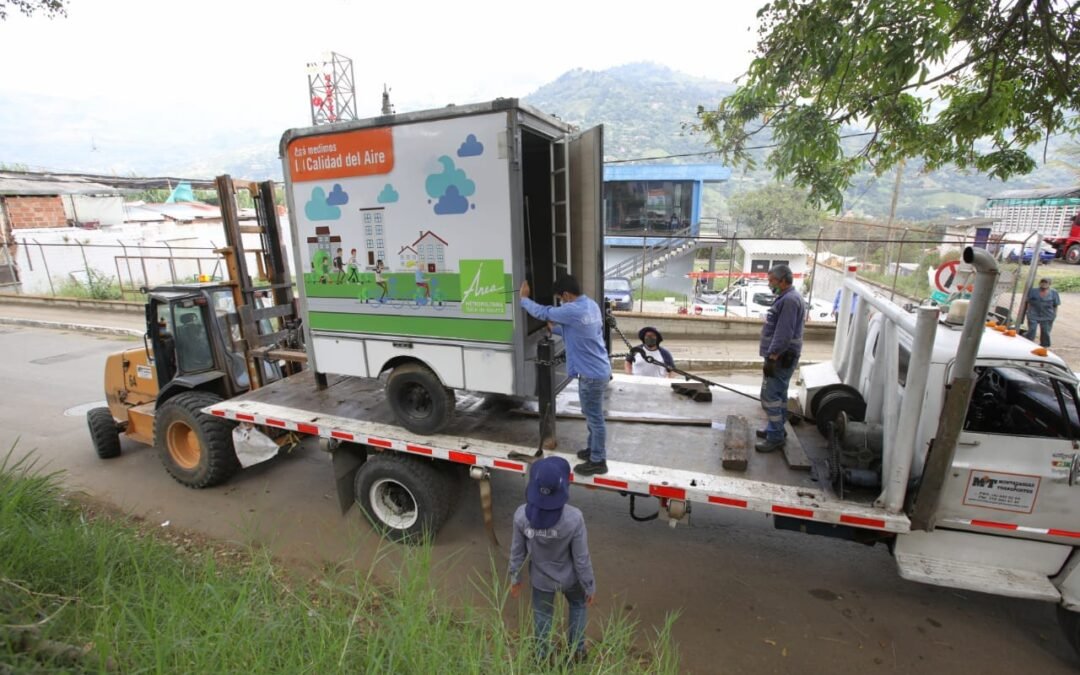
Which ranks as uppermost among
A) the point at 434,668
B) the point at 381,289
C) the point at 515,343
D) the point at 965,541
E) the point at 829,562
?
the point at 381,289

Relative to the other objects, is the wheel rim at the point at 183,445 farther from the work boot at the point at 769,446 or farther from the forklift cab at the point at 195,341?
the work boot at the point at 769,446

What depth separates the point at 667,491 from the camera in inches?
155

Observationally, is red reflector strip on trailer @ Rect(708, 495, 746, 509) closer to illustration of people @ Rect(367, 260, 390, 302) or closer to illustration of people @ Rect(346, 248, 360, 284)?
illustration of people @ Rect(367, 260, 390, 302)

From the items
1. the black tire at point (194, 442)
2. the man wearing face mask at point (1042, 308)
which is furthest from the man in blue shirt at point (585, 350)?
the man wearing face mask at point (1042, 308)

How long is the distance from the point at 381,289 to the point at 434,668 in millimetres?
3248

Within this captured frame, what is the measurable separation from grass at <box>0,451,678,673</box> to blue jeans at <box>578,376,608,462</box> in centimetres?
137

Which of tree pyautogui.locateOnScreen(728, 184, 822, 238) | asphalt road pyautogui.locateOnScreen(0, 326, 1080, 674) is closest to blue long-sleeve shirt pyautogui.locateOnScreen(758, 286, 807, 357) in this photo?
asphalt road pyautogui.locateOnScreen(0, 326, 1080, 674)

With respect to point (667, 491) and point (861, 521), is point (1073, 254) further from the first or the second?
point (667, 491)

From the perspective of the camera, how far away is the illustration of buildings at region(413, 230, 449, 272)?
4.49m

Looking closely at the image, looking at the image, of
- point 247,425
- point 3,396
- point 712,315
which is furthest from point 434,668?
point 712,315

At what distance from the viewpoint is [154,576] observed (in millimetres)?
3219

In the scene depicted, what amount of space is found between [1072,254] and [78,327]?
3556 cm

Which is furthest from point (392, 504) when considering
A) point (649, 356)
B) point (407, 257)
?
point (649, 356)

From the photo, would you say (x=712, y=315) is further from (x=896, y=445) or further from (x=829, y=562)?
(x=896, y=445)
